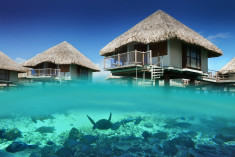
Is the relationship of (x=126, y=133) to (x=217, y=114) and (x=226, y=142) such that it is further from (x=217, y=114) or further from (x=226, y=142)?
(x=217, y=114)

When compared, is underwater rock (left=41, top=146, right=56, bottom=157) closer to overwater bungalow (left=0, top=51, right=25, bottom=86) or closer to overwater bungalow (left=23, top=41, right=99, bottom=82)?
overwater bungalow (left=23, top=41, right=99, bottom=82)

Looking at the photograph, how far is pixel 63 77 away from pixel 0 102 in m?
8.44

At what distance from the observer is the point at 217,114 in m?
13.4

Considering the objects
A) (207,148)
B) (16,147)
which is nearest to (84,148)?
(16,147)

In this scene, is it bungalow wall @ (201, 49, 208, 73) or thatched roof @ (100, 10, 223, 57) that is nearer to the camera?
thatched roof @ (100, 10, 223, 57)

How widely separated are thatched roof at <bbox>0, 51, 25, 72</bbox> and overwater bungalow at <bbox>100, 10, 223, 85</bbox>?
485 inches

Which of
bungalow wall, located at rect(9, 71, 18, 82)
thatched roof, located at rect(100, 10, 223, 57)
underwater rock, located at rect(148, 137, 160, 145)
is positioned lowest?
underwater rock, located at rect(148, 137, 160, 145)

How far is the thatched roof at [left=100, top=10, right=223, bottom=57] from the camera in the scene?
13.3 m

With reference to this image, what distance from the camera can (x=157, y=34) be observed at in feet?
44.5

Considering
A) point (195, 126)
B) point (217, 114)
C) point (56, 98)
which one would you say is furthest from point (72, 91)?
point (217, 114)

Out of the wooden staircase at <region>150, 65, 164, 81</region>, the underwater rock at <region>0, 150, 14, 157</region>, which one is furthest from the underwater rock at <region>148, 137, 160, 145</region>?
the underwater rock at <region>0, 150, 14, 157</region>

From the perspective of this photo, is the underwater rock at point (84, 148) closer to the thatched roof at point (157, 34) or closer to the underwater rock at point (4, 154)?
the underwater rock at point (4, 154)

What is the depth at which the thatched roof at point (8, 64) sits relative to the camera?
72.9 feet

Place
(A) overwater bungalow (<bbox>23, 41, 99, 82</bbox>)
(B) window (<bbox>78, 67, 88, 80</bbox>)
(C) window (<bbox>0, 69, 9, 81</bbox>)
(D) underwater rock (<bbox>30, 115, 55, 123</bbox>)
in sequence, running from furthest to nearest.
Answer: (B) window (<bbox>78, 67, 88, 80</bbox>) < (C) window (<bbox>0, 69, 9, 81</bbox>) < (A) overwater bungalow (<bbox>23, 41, 99, 82</bbox>) < (D) underwater rock (<bbox>30, 115, 55, 123</bbox>)
